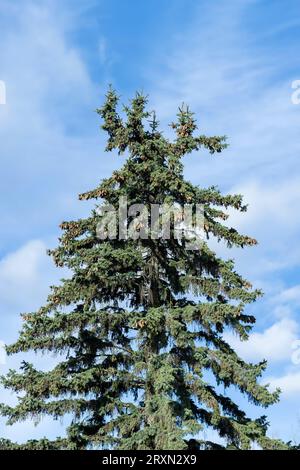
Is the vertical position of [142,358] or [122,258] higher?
[122,258]

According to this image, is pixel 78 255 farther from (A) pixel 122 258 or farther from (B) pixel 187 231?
(B) pixel 187 231

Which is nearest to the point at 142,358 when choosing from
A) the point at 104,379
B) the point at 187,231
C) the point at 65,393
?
the point at 104,379

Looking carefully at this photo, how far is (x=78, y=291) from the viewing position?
19266 mm

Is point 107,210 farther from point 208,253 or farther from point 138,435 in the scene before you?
point 138,435

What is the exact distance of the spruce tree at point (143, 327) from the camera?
1792 cm

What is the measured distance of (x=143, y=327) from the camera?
18.3 metres

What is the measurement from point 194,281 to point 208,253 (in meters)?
0.97

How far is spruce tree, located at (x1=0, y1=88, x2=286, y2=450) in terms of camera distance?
1792 centimetres

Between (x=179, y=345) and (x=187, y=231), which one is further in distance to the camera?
(x=187, y=231)
